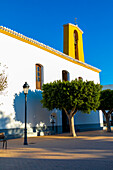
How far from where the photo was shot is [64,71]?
21.6 m

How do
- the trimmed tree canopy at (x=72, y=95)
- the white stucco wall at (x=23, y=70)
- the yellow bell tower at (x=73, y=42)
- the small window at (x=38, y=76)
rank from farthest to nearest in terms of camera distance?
1. the yellow bell tower at (x=73, y=42)
2. the small window at (x=38, y=76)
3. the white stucco wall at (x=23, y=70)
4. the trimmed tree canopy at (x=72, y=95)

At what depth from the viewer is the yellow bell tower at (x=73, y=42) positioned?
80.7 ft

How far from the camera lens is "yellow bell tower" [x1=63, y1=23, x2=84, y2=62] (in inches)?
969

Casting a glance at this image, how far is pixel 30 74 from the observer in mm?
16969

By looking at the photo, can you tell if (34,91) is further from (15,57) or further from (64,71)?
(64,71)

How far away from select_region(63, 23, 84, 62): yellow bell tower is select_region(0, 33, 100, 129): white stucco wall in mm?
4600

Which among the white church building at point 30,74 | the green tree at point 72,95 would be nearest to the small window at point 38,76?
the white church building at point 30,74

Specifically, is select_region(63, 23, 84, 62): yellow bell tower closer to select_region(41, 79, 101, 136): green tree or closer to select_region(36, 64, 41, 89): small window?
select_region(36, 64, 41, 89): small window

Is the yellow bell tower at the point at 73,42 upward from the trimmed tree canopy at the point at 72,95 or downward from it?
upward

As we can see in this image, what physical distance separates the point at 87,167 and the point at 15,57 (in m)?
12.1

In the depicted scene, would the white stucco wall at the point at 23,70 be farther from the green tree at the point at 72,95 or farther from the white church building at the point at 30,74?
the green tree at the point at 72,95

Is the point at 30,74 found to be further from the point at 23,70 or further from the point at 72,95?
the point at 72,95

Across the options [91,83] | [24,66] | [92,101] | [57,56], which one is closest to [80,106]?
[92,101]

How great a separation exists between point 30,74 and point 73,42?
10714 mm
